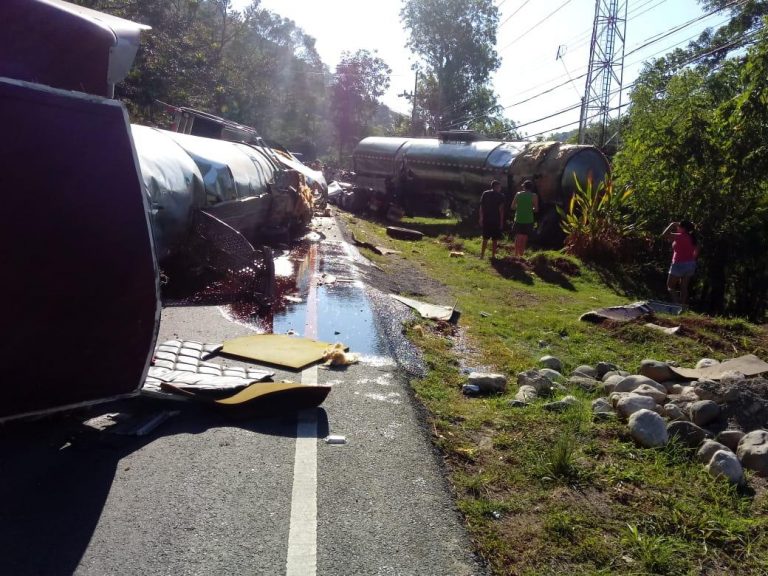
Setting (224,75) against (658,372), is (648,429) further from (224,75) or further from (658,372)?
(224,75)

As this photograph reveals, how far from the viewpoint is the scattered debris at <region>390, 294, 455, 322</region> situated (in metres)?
10.1

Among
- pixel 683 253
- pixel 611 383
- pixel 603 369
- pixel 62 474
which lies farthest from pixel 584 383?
pixel 683 253

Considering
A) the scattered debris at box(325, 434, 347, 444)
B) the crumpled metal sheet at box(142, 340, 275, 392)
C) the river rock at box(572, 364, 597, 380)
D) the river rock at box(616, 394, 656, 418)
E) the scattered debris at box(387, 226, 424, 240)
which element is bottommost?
the scattered debris at box(325, 434, 347, 444)

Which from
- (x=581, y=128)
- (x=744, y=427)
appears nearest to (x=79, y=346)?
(x=744, y=427)

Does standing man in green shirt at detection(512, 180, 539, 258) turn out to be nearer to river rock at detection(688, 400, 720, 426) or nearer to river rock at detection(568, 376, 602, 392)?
river rock at detection(568, 376, 602, 392)

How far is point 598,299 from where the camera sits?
13.6 metres

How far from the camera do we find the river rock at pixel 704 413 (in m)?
5.70

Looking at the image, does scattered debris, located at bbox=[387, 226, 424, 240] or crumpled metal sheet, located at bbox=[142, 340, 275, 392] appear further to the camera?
scattered debris, located at bbox=[387, 226, 424, 240]

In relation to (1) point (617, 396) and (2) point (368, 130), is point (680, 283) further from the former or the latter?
(2) point (368, 130)

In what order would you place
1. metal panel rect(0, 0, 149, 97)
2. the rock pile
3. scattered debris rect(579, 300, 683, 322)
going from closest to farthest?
1. metal panel rect(0, 0, 149, 97)
2. the rock pile
3. scattered debris rect(579, 300, 683, 322)

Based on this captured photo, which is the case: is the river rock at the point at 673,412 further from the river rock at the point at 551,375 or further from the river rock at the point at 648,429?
the river rock at the point at 551,375

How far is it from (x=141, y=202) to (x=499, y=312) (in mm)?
7520

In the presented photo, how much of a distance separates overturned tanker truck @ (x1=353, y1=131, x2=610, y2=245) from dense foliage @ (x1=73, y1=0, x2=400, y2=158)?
7337 mm

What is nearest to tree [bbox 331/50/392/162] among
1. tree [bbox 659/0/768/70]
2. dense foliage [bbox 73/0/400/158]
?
dense foliage [bbox 73/0/400/158]
